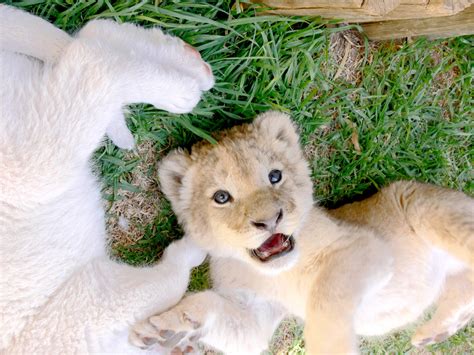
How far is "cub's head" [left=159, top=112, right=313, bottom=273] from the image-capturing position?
2.91m

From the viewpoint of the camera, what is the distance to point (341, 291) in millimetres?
3031

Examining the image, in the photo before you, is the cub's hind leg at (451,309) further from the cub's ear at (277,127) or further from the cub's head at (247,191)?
the cub's ear at (277,127)

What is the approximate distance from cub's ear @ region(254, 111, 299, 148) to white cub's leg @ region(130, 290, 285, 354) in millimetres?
876

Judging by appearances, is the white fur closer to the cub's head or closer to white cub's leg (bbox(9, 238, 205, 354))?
white cub's leg (bbox(9, 238, 205, 354))

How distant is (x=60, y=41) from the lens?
261cm

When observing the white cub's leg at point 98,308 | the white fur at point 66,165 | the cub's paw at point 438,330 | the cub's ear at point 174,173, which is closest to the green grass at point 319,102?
the cub's ear at point 174,173

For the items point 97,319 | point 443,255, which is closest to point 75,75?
point 97,319

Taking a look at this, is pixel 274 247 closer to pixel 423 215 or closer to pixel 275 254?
pixel 275 254

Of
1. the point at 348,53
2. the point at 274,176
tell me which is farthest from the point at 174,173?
the point at 348,53

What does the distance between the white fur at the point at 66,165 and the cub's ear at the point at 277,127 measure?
488 mm

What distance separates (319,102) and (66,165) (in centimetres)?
171

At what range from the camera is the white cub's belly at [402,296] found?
341 centimetres

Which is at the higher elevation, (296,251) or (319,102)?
(319,102)

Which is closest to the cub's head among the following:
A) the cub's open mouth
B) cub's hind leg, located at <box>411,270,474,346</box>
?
the cub's open mouth
